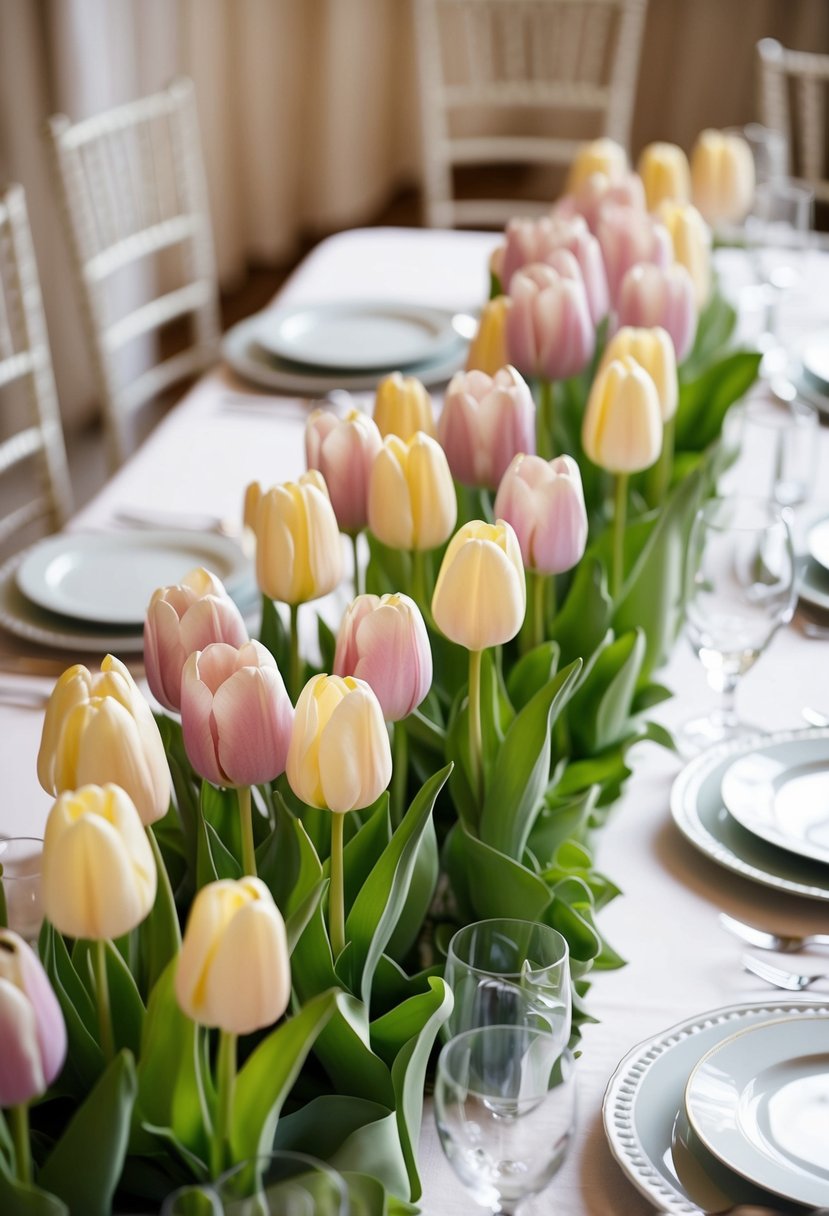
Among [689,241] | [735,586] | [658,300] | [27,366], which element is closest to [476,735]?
[735,586]

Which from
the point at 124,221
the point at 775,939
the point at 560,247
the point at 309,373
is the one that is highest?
the point at 560,247

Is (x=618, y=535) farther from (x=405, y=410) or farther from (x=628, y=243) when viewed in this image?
(x=628, y=243)

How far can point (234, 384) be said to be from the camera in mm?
1829

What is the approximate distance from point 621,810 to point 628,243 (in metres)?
0.59

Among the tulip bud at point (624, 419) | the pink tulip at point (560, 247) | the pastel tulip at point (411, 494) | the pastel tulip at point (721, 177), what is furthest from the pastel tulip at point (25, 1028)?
the pastel tulip at point (721, 177)

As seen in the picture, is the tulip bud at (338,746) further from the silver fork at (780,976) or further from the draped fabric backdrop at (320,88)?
the draped fabric backdrop at (320,88)

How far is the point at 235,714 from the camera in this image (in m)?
0.66

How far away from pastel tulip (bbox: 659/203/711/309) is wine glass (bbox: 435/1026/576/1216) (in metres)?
1.00

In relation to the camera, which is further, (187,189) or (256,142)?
(256,142)

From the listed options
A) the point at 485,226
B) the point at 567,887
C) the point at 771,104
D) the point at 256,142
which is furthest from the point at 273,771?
the point at 485,226

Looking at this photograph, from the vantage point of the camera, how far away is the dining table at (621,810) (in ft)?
2.50

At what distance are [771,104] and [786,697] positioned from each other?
6.31ft

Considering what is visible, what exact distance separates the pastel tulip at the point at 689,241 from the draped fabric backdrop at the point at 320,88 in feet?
8.04

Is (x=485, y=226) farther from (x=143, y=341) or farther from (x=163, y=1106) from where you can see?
(x=163, y=1106)
